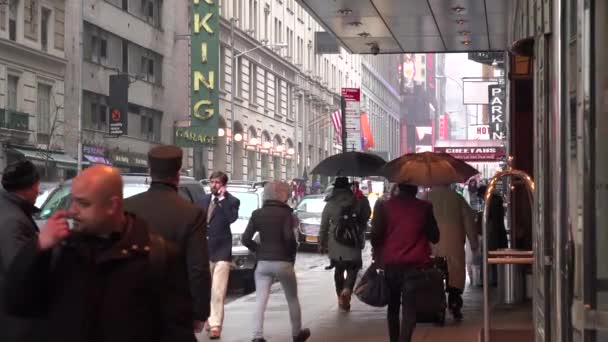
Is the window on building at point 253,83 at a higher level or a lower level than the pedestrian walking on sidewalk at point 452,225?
higher

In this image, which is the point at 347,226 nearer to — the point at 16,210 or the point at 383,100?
the point at 16,210

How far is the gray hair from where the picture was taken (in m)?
11.0

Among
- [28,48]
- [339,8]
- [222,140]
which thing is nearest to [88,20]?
[28,48]

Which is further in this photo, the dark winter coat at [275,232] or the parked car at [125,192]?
the parked car at [125,192]

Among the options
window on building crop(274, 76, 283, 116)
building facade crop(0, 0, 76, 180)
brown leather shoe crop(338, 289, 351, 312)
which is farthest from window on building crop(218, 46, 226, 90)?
brown leather shoe crop(338, 289, 351, 312)

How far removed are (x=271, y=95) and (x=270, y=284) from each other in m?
60.3

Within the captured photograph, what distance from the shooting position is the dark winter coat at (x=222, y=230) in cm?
1219

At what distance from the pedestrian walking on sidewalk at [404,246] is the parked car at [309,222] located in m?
21.9

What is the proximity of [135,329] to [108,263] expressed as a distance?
1.04 ft

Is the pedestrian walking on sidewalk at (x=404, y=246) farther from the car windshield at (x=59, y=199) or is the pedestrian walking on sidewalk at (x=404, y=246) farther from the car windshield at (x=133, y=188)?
the car windshield at (x=133, y=188)

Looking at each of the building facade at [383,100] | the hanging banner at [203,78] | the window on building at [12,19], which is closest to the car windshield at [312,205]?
the window on building at [12,19]

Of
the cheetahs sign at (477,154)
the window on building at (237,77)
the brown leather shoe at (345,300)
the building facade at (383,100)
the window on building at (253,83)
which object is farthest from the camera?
the building facade at (383,100)

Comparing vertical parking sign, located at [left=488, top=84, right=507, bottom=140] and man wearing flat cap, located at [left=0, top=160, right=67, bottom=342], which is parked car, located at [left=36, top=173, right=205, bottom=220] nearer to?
man wearing flat cap, located at [left=0, top=160, right=67, bottom=342]

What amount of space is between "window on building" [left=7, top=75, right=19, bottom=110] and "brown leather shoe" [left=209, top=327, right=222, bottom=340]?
28636 millimetres
